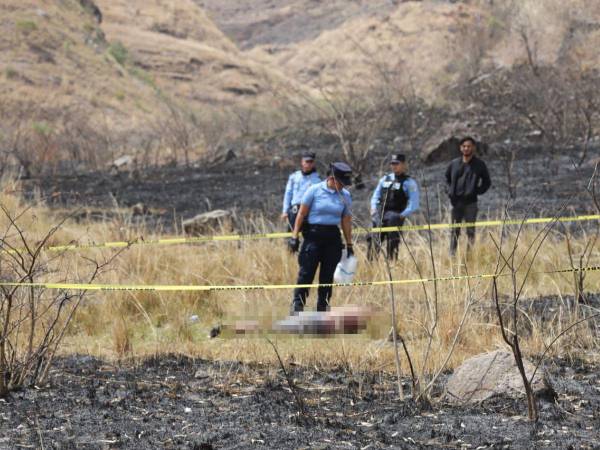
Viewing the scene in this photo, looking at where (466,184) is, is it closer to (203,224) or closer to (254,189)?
(203,224)

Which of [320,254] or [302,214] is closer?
[302,214]

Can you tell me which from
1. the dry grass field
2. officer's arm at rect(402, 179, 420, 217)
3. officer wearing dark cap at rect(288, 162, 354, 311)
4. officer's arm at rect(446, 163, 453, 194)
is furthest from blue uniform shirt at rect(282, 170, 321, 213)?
officer wearing dark cap at rect(288, 162, 354, 311)

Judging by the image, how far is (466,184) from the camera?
9719 mm

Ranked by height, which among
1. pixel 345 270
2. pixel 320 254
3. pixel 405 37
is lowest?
pixel 345 270

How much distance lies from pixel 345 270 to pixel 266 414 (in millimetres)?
2874

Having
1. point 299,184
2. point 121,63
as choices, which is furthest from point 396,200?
point 121,63

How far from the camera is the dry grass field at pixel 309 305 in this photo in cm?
618

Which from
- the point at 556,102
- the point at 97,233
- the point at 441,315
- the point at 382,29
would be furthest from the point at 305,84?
the point at 441,315

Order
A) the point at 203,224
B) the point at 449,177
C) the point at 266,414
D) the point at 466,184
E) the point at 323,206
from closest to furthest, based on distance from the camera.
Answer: the point at 266,414 < the point at 323,206 < the point at 466,184 < the point at 449,177 < the point at 203,224

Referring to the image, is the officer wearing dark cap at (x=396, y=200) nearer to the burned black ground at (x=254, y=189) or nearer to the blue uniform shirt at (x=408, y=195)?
the blue uniform shirt at (x=408, y=195)

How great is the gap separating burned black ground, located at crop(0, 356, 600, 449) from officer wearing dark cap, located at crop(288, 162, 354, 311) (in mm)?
1684

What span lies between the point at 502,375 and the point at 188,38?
71761 millimetres

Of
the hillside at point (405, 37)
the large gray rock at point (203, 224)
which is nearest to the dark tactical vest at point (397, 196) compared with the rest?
the large gray rock at point (203, 224)

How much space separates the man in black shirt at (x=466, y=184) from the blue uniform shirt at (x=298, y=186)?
1464mm
